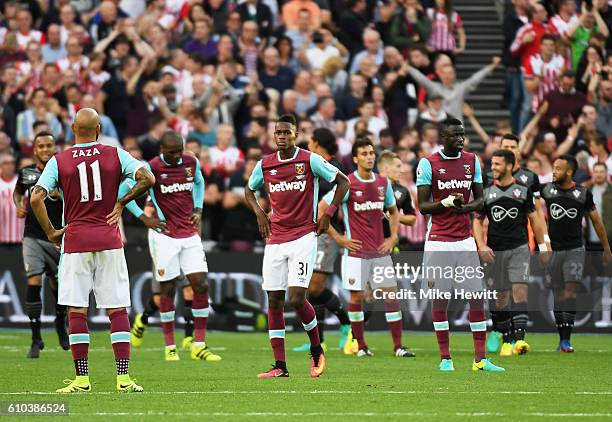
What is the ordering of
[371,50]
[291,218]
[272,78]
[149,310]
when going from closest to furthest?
[291,218] → [149,310] → [272,78] → [371,50]

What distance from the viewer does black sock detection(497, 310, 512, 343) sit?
58.4 feet

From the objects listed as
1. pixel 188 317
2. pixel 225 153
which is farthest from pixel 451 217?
pixel 225 153

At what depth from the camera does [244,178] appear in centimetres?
2330

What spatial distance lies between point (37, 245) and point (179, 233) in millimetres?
1817

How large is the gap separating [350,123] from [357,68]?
1867 millimetres

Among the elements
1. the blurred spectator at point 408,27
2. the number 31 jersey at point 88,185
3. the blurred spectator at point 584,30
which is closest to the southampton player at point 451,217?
the number 31 jersey at point 88,185

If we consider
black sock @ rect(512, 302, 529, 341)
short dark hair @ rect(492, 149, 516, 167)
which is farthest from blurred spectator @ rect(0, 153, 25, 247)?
short dark hair @ rect(492, 149, 516, 167)

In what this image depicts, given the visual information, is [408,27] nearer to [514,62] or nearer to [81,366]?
[514,62]

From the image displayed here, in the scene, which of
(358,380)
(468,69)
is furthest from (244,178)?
(358,380)

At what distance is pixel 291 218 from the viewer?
46.3ft

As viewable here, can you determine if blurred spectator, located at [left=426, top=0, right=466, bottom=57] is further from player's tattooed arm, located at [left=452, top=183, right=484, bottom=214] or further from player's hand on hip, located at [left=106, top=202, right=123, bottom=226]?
player's hand on hip, located at [left=106, top=202, right=123, bottom=226]

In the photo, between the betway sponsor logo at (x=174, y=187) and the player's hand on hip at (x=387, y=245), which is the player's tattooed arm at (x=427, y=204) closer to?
the player's hand on hip at (x=387, y=245)

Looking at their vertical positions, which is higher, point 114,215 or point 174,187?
point 174,187

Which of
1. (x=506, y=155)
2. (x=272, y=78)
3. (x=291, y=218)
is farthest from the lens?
(x=272, y=78)
